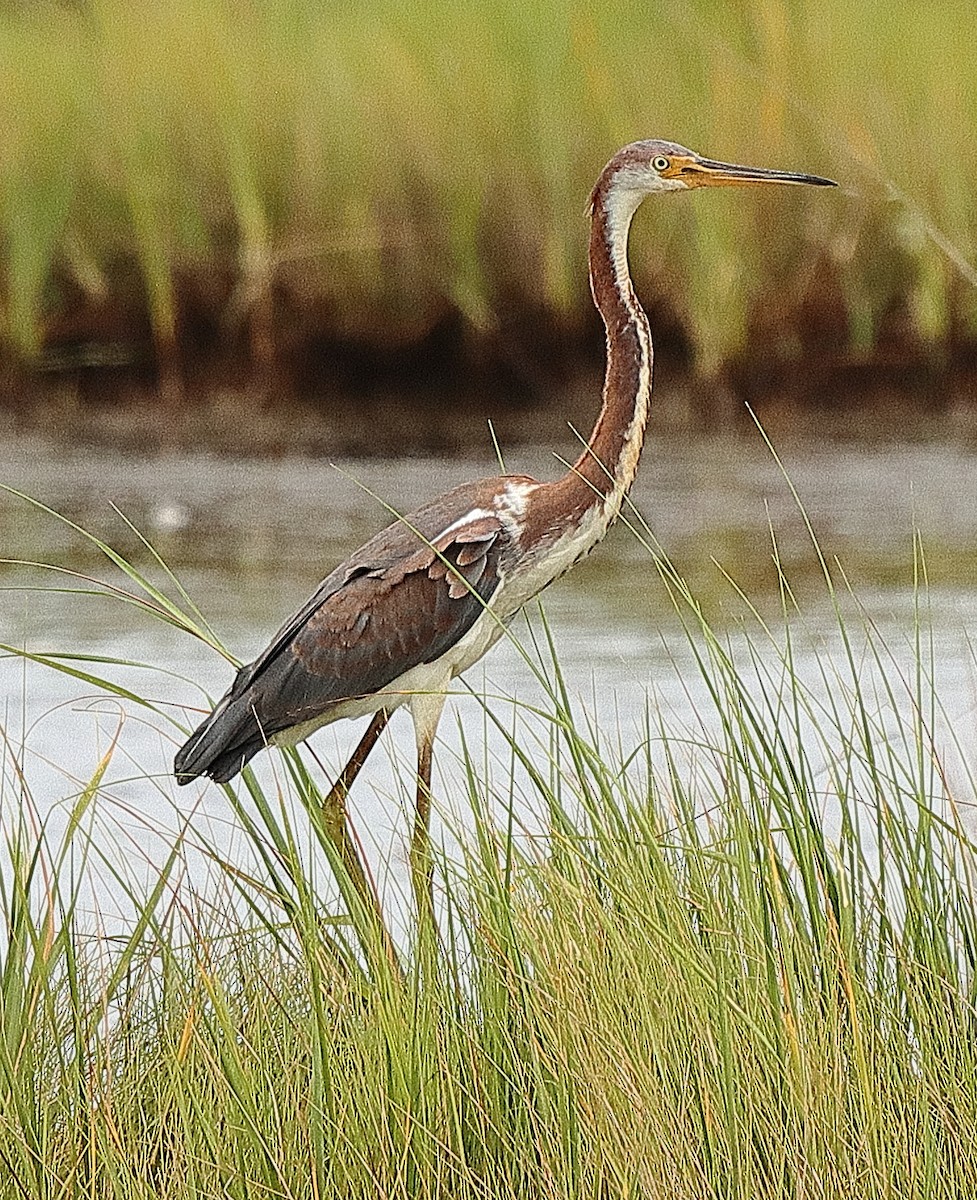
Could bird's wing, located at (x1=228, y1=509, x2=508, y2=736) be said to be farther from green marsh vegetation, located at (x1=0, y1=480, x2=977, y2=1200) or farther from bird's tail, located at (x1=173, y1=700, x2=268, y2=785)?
green marsh vegetation, located at (x1=0, y1=480, x2=977, y2=1200)

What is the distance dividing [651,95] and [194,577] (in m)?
2.85

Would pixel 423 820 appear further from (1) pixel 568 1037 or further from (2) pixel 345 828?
(1) pixel 568 1037

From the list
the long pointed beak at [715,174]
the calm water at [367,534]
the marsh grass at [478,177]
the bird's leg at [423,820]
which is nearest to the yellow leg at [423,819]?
the bird's leg at [423,820]

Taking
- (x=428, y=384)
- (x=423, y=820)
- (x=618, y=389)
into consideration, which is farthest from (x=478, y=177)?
(x=423, y=820)

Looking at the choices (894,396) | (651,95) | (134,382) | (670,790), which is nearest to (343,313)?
(134,382)

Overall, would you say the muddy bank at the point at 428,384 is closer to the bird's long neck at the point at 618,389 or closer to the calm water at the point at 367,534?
the calm water at the point at 367,534

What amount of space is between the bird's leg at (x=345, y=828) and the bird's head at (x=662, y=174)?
102cm

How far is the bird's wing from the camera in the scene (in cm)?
395

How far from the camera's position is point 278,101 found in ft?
28.8

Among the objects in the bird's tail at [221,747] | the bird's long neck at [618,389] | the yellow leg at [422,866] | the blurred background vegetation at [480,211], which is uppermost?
the blurred background vegetation at [480,211]

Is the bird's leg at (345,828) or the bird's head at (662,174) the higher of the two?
the bird's head at (662,174)

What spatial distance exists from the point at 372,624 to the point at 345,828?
579 mm

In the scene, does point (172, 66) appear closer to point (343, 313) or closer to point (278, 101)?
point (278, 101)

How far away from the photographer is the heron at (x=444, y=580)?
3945mm
